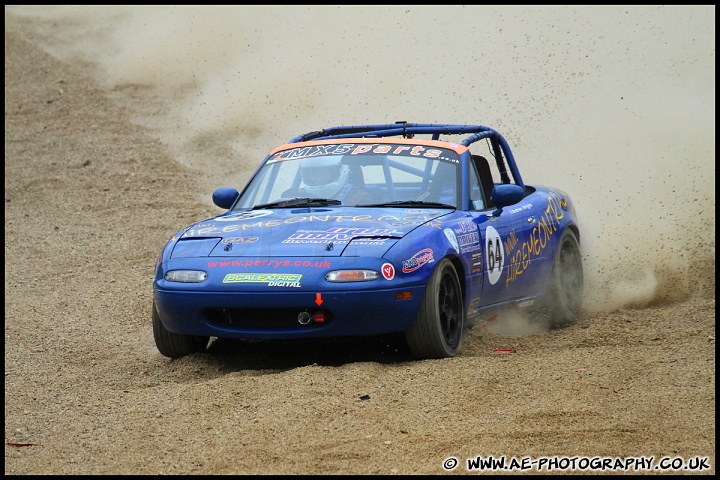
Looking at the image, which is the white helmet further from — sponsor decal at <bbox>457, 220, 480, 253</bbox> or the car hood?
sponsor decal at <bbox>457, 220, 480, 253</bbox>

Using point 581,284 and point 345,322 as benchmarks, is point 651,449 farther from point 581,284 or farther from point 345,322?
point 581,284

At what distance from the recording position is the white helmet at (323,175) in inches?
300

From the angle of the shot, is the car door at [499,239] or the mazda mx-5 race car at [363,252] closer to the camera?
the mazda mx-5 race car at [363,252]

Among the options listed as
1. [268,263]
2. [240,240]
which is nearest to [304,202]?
[240,240]

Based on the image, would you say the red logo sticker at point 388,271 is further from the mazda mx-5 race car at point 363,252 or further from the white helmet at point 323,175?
the white helmet at point 323,175

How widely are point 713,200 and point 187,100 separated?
34.0 feet

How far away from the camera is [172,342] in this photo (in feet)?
22.9

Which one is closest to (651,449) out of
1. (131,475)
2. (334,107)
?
(131,475)

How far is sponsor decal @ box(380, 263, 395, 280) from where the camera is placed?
6324 mm

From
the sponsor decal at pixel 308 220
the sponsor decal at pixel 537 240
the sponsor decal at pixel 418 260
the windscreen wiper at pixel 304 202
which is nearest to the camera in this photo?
the sponsor decal at pixel 418 260

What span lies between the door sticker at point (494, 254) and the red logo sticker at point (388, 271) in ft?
4.10


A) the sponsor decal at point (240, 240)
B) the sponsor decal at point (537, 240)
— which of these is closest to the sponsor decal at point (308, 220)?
the sponsor decal at point (240, 240)

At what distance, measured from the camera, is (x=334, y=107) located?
1895 centimetres

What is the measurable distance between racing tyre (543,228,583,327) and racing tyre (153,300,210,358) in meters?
2.98
